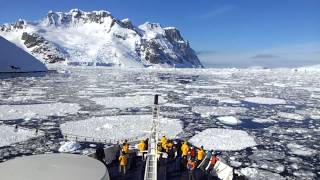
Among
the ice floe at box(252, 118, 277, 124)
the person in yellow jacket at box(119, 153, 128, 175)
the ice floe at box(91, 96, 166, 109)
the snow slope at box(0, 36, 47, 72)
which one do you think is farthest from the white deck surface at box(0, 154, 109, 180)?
the snow slope at box(0, 36, 47, 72)

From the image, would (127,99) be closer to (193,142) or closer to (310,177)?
(193,142)

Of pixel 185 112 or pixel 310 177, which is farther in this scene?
pixel 185 112

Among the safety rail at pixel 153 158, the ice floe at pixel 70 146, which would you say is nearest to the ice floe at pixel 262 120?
the ice floe at pixel 70 146

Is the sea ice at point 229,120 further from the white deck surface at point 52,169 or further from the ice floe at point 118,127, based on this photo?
the white deck surface at point 52,169

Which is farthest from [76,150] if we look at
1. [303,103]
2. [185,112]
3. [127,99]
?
[303,103]

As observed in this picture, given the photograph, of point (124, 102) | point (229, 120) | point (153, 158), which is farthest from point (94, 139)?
point (124, 102)

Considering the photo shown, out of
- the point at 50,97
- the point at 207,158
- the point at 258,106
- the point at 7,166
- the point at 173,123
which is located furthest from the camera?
the point at 50,97

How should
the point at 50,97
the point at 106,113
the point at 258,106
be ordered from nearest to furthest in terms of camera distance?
the point at 106,113 < the point at 258,106 < the point at 50,97
